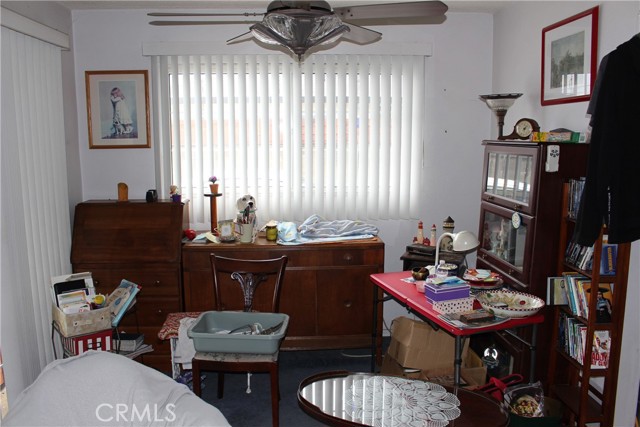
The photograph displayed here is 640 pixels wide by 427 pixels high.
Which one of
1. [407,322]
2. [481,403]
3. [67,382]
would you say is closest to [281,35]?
[67,382]

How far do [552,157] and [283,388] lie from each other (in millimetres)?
2075

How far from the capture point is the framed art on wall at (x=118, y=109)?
3955 millimetres

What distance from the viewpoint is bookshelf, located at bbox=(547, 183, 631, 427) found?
8.35 ft

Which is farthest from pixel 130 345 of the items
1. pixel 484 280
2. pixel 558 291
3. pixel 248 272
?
pixel 558 291

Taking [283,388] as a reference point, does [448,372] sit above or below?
above

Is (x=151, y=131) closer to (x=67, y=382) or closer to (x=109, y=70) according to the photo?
(x=109, y=70)

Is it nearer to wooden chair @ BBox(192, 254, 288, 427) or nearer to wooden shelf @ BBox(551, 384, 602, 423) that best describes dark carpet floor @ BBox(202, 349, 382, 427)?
wooden chair @ BBox(192, 254, 288, 427)

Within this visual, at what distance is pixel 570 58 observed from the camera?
3041 millimetres

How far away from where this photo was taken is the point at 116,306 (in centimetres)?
329

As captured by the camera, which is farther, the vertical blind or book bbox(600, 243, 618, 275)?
the vertical blind

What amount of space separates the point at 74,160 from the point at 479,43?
309 cm

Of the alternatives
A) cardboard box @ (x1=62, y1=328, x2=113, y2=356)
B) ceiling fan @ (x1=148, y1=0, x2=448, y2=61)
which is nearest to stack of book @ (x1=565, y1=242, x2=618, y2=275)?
ceiling fan @ (x1=148, y1=0, x2=448, y2=61)

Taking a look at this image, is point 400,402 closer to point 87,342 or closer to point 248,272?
point 248,272

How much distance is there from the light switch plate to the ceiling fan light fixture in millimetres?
1258
